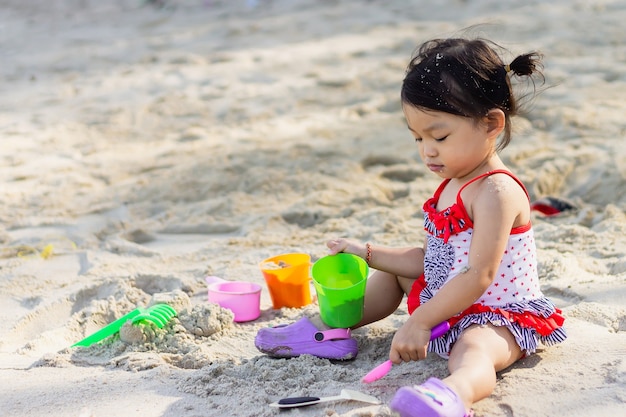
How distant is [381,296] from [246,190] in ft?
5.28

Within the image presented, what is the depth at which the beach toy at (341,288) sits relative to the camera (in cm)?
227

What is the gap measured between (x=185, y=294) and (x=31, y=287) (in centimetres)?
69

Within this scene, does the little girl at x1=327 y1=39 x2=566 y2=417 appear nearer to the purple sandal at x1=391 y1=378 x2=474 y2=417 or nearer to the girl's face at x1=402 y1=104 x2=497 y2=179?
the girl's face at x1=402 y1=104 x2=497 y2=179

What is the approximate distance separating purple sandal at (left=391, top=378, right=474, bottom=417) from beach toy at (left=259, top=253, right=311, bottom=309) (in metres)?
1.01

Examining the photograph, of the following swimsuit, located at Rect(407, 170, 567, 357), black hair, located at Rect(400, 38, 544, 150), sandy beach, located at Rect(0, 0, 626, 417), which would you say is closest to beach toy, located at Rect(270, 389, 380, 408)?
sandy beach, located at Rect(0, 0, 626, 417)

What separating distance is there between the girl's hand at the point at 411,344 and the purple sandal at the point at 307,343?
30cm

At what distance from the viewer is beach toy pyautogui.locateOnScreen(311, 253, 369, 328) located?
7.46 ft

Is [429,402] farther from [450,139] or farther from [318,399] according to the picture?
[450,139]

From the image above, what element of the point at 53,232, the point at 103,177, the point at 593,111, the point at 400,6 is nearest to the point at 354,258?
the point at 53,232

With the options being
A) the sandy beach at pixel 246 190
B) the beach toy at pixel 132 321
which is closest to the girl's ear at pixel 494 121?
the sandy beach at pixel 246 190

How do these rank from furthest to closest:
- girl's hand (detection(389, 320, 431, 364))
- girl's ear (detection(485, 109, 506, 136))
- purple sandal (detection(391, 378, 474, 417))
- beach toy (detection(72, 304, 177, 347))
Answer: beach toy (detection(72, 304, 177, 347))
girl's ear (detection(485, 109, 506, 136))
girl's hand (detection(389, 320, 431, 364))
purple sandal (detection(391, 378, 474, 417))

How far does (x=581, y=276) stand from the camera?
274 cm

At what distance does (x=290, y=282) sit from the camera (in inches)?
105

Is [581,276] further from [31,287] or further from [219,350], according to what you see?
[31,287]
